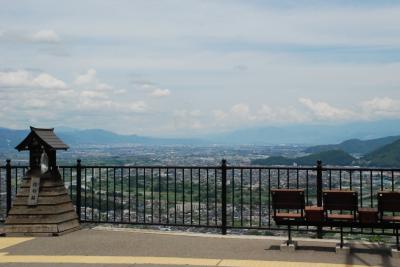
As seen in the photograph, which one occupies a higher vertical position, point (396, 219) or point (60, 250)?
point (396, 219)

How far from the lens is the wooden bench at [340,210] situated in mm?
9195

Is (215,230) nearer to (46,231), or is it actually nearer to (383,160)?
(46,231)

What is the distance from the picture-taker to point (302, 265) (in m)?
8.46

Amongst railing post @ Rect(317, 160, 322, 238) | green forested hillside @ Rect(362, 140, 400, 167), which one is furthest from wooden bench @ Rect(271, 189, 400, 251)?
green forested hillside @ Rect(362, 140, 400, 167)

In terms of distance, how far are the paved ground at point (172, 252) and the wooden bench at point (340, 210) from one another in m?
0.48

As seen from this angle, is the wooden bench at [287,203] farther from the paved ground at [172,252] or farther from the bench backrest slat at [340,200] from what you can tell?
the paved ground at [172,252]

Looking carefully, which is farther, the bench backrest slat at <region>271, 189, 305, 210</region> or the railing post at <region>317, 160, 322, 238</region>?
the railing post at <region>317, 160, 322, 238</region>

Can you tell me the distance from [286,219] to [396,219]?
1.81m

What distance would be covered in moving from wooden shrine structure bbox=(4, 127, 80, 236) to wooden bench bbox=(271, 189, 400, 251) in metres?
4.81

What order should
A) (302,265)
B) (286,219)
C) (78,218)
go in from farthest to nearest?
(78,218), (286,219), (302,265)

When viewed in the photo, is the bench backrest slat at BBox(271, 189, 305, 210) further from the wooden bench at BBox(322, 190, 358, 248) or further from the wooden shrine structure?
the wooden shrine structure

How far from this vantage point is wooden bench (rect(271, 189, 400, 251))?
9.20 metres

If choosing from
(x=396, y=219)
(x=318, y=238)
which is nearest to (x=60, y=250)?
(x=318, y=238)

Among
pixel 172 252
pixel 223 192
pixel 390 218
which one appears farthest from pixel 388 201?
pixel 172 252
